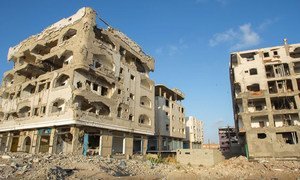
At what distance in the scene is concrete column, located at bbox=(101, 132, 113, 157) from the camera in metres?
30.6

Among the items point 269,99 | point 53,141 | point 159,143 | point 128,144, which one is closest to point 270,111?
point 269,99

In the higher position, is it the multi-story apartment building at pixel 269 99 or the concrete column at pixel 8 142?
the multi-story apartment building at pixel 269 99

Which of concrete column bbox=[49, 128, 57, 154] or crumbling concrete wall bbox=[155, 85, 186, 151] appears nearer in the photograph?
concrete column bbox=[49, 128, 57, 154]

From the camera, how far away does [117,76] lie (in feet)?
117

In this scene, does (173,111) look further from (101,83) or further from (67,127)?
(67,127)

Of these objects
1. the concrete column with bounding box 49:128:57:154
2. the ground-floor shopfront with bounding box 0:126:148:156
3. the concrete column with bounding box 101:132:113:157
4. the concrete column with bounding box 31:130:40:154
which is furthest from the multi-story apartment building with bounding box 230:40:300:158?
the concrete column with bounding box 31:130:40:154

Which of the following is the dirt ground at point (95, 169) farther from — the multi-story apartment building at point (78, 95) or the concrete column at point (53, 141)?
the multi-story apartment building at point (78, 95)

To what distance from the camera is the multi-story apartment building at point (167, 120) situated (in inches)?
1951

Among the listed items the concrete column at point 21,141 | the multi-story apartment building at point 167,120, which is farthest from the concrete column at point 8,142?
the multi-story apartment building at point 167,120

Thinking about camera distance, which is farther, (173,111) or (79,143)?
(173,111)

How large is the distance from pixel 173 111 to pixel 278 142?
26041 millimetres

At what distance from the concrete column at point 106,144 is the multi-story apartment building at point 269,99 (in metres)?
21.4

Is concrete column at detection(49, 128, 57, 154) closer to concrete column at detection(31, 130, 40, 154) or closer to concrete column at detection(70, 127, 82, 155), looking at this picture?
concrete column at detection(70, 127, 82, 155)

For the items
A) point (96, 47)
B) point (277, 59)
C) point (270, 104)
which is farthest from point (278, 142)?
point (96, 47)
